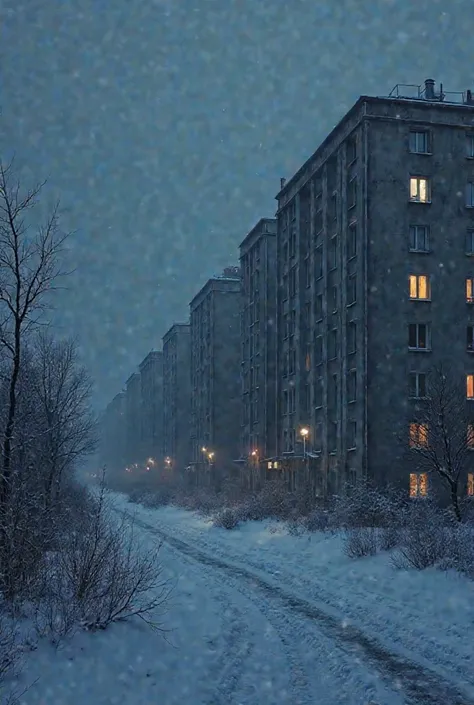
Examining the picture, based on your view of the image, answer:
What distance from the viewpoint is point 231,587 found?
725 inches

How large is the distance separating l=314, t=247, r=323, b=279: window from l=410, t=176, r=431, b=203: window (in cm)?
731

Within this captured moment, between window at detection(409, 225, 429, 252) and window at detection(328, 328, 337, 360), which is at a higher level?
window at detection(409, 225, 429, 252)

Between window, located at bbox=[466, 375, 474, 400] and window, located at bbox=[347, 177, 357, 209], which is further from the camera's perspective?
window, located at bbox=[347, 177, 357, 209]

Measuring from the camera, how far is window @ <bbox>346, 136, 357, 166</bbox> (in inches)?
1569

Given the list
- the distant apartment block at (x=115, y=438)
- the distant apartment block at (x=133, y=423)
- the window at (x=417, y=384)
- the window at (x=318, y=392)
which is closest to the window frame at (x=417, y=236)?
the window at (x=417, y=384)

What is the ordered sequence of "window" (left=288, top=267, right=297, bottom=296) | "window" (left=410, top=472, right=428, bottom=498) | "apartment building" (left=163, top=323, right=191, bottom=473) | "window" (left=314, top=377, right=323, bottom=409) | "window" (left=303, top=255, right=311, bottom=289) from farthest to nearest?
"apartment building" (left=163, top=323, right=191, bottom=473)
"window" (left=288, top=267, right=297, bottom=296)
"window" (left=303, top=255, right=311, bottom=289)
"window" (left=314, top=377, right=323, bottom=409)
"window" (left=410, top=472, right=428, bottom=498)

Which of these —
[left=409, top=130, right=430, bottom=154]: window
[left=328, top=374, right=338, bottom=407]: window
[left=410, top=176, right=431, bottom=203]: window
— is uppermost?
[left=409, top=130, right=430, bottom=154]: window

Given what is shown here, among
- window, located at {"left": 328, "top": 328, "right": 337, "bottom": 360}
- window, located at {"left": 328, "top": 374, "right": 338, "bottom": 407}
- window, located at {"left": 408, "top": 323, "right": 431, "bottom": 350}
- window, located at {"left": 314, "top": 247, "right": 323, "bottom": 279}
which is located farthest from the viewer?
window, located at {"left": 314, "top": 247, "right": 323, "bottom": 279}

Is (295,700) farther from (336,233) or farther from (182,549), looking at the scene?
(336,233)

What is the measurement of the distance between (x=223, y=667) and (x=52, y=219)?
8.06 metres

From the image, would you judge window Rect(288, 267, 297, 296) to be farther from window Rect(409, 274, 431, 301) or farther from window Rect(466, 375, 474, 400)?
window Rect(466, 375, 474, 400)

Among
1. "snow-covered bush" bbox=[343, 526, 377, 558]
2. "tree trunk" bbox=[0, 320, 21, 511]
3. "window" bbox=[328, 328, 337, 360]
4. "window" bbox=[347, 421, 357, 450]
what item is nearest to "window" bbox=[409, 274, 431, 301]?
"window" bbox=[328, 328, 337, 360]

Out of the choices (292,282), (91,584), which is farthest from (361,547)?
(292,282)

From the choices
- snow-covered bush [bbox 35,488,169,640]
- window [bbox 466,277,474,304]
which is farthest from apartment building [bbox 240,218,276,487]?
snow-covered bush [bbox 35,488,169,640]
